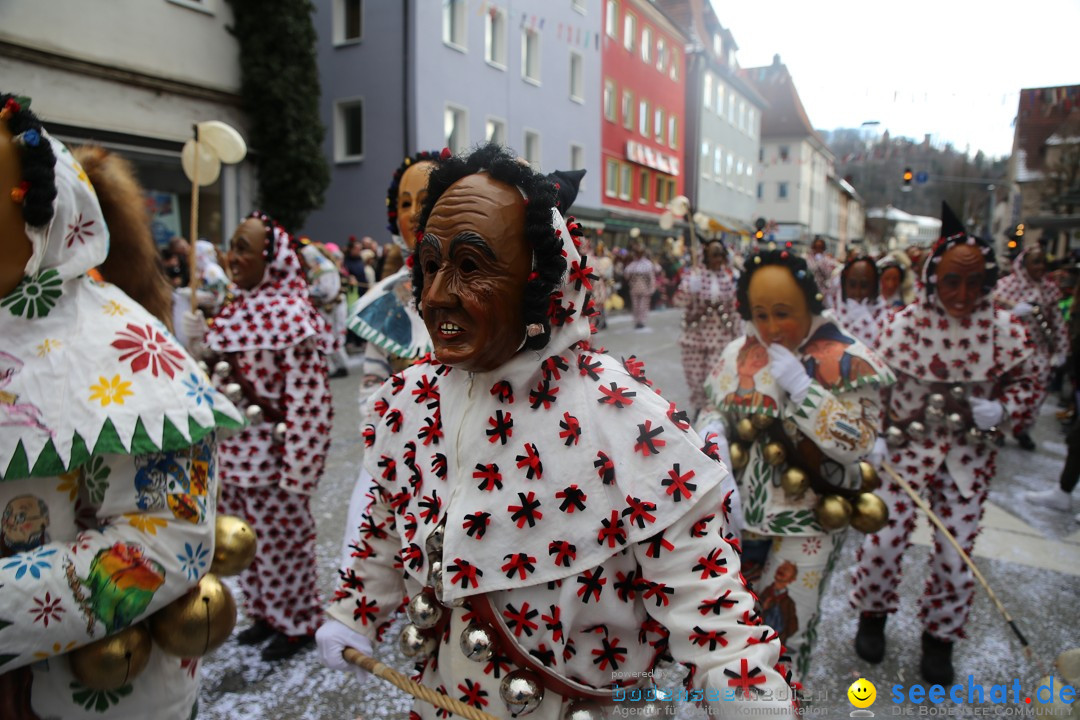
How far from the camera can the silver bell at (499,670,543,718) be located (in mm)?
1512

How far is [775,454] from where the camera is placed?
284 cm

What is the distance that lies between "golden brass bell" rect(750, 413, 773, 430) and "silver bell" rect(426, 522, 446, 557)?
169 cm

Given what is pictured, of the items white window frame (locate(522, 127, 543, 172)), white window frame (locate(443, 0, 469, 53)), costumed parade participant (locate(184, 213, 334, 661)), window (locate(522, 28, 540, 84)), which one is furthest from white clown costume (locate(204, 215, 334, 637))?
window (locate(522, 28, 540, 84))

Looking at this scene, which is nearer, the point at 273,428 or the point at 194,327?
the point at 273,428

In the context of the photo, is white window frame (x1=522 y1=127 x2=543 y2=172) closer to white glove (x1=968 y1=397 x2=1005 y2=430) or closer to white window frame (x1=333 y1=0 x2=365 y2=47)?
white window frame (x1=333 y1=0 x2=365 y2=47)

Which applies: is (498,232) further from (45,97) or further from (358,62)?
(358,62)

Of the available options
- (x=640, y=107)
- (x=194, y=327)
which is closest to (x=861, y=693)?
(x=194, y=327)

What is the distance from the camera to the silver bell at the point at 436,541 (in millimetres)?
1600

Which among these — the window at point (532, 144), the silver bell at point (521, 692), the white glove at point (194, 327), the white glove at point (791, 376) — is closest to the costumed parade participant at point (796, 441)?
the white glove at point (791, 376)

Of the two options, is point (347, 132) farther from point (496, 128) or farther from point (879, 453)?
point (879, 453)

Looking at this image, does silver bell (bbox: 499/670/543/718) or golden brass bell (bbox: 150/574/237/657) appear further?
golden brass bell (bbox: 150/574/237/657)

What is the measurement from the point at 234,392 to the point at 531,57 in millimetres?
20295

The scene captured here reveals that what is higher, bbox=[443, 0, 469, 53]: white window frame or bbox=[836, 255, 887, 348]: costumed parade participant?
bbox=[443, 0, 469, 53]: white window frame

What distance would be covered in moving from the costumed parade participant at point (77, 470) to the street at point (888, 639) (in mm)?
1592
